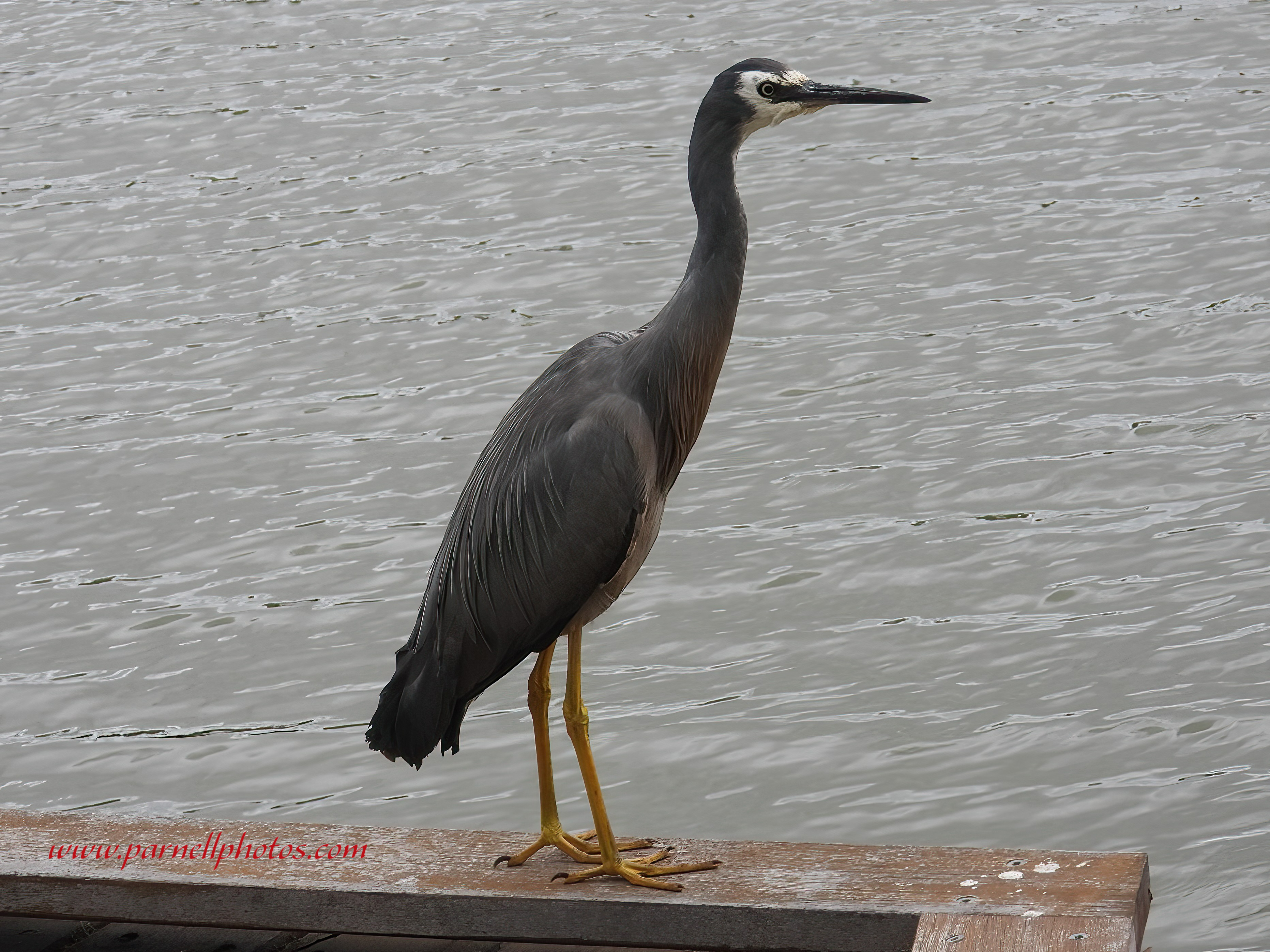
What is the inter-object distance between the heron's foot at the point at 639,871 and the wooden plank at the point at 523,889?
21 millimetres

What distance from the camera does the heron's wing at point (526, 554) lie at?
11.3 feet

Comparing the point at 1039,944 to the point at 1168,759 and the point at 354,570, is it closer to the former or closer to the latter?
the point at 1168,759

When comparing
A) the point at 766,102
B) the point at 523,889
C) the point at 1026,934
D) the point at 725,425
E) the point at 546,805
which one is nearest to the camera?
the point at 1026,934

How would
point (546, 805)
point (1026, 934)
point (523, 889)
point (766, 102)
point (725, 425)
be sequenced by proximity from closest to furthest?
1. point (1026, 934)
2. point (523, 889)
3. point (766, 102)
4. point (546, 805)
5. point (725, 425)

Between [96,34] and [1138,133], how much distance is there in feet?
29.1

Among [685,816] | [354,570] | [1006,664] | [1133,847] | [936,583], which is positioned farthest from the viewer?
[354,570]

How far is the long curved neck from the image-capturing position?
3475mm

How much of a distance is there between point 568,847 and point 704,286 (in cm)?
125

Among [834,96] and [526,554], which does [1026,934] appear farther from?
[834,96]

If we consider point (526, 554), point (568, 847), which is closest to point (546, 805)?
point (568, 847)

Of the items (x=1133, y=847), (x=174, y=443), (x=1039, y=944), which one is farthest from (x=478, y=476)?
(x=174, y=443)

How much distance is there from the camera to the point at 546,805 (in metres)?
3.60

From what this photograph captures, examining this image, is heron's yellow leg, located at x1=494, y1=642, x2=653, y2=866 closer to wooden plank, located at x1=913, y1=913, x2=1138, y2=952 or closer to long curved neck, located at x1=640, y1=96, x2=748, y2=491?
long curved neck, located at x1=640, y1=96, x2=748, y2=491

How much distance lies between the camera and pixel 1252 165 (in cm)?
917
